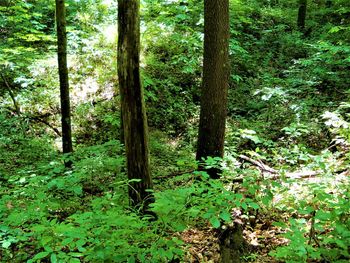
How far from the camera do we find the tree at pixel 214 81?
18.1ft

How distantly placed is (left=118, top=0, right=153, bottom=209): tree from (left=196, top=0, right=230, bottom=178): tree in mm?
1837

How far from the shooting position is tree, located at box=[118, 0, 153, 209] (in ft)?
12.7

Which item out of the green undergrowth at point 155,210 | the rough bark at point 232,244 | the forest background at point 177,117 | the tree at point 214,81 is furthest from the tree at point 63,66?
the rough bark at point 232,244

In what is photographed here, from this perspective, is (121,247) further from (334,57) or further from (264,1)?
(264,1)

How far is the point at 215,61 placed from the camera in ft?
18.5

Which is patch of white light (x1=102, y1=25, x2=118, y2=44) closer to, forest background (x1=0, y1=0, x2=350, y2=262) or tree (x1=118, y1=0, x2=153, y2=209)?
forest background (x1=0, y1=0, x2=350, y2=262)

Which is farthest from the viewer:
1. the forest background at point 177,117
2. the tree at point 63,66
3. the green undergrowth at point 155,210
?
the tree at point 63,66

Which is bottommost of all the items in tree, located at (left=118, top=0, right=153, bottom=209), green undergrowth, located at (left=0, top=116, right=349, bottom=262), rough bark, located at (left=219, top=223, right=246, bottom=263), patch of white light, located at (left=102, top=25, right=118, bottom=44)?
rough bark, located at (left=219, top=223, right=246, bottom=263)

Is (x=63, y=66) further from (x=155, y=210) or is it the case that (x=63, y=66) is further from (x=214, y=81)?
(x=155, y=210)

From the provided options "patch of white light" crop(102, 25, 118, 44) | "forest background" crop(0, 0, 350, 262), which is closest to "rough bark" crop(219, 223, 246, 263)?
"forest background" crop(0, 0, 350, 262)

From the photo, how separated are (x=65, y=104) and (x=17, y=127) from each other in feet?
8.36

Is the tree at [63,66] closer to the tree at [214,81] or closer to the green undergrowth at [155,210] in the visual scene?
the green undergrowth at [155,210]

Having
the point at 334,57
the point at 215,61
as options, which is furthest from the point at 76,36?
the point at 334,57

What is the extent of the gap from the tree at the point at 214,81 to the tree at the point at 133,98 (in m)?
1.84
